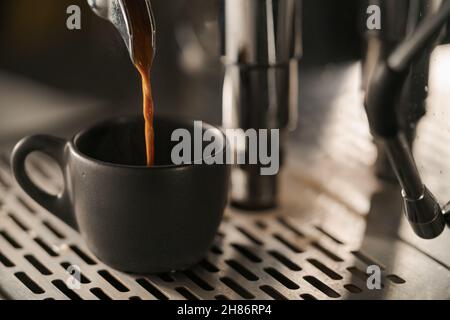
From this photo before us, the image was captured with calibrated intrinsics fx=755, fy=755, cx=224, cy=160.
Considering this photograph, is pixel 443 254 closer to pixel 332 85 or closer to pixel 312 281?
pixel 312 281

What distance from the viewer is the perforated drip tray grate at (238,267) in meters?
0.43

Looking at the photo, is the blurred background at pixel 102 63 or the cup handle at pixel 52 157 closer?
the cup handle at pixel 52 157

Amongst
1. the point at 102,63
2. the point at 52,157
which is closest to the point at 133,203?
the point at 52,157

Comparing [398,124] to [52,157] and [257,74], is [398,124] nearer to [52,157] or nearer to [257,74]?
[257,74]

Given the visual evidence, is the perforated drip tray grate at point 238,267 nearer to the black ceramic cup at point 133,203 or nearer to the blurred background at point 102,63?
the black ceramic cup at point 133,203

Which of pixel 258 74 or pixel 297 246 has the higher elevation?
pixel 258 74

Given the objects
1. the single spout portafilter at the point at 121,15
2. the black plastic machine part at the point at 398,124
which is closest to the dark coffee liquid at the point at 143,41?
the single spout portafilter at the point at 121,15

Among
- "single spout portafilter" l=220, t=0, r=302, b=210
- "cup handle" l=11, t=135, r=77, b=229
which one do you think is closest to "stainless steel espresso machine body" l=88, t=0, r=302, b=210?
"single spout portafilter" l=220, t=0, r=302, b=210

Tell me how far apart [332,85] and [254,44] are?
0.20m

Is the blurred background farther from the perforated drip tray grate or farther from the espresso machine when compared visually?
the perforated drip tray grate

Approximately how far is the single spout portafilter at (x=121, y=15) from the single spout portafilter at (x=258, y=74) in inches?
3.3

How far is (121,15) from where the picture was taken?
392 mm

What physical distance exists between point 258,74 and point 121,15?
132mm
